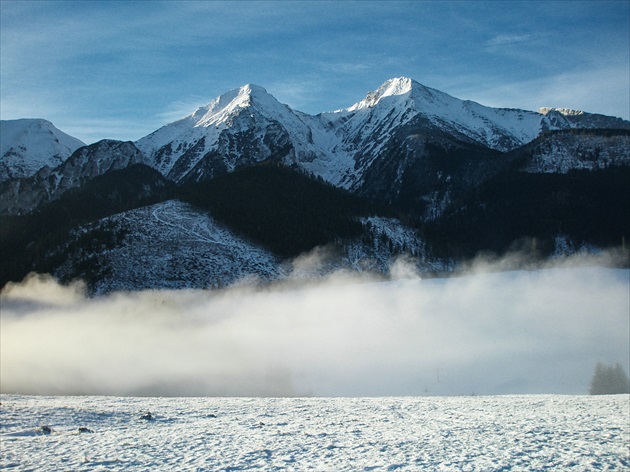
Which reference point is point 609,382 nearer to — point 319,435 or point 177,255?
point 319,435

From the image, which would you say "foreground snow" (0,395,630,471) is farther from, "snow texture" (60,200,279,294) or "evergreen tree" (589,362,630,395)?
"snow texture" (60,200,279,294)

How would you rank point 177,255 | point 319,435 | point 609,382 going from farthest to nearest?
point 177,255 < point 609,382 < point 319,435

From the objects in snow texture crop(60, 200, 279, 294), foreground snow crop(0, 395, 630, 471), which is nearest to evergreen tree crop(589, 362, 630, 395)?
foreground snow crop(0, 395, 630, 471)

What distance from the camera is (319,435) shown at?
70.9ft

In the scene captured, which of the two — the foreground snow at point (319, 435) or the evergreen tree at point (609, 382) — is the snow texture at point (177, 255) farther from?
the foreground snow at point (319, 435)

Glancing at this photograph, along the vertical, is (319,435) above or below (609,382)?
above

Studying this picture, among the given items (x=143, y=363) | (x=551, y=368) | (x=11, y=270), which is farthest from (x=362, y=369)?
(x=11, y=270)

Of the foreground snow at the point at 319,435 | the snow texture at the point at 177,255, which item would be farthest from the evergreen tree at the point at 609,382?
the snow texture at the point at 177,255

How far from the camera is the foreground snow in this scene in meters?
18.2

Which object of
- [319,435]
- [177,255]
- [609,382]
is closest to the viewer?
[319,435]

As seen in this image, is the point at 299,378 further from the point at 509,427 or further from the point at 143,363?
the point at 509,427

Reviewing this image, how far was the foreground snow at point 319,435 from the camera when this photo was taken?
1819 centimetres

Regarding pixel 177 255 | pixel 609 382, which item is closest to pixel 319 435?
pixel 609 382

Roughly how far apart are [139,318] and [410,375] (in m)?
57.0
